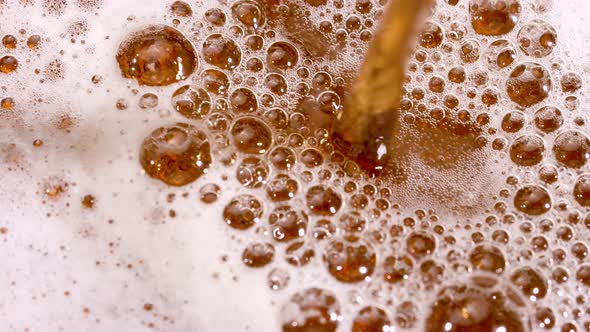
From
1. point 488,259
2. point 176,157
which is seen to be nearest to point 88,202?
point 176,157

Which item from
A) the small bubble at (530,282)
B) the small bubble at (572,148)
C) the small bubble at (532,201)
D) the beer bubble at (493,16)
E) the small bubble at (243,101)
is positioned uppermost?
the beer bubble at (493,16)

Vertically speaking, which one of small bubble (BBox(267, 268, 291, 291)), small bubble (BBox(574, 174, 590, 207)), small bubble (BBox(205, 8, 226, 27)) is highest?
small bubble (BBox(205, 8, 226, 27))

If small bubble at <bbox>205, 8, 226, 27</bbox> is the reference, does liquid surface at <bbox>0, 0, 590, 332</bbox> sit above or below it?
below

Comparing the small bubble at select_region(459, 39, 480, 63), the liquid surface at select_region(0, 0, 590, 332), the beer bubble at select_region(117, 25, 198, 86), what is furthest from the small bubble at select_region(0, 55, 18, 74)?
the small bubble at select_region(459, 39, 480, 63)

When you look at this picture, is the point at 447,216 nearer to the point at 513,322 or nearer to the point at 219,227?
the point at 513,322

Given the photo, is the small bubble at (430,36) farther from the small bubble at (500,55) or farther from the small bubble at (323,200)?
the small bubble at (323,200)

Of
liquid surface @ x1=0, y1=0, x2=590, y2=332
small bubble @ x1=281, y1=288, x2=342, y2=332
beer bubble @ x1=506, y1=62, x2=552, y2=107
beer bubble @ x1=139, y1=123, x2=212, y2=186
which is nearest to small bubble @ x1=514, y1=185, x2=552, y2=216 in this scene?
liquid surface @ x1=0, y1=0, x2=590, y2=332

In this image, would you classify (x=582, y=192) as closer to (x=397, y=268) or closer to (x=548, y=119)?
(x=548, y=119)

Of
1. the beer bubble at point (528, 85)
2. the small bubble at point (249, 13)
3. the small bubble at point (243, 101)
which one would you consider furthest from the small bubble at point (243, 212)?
the beer bubble at point (528, 85)

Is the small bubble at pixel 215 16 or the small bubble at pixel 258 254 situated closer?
the small bubble at pixel 258 254

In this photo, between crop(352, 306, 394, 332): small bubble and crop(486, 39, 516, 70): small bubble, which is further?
crop(486, 39, 516, 70): small bubble

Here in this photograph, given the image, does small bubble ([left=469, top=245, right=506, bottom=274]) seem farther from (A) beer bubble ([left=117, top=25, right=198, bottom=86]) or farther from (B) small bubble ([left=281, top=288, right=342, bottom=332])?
(A) beer bubble ([left=117, top=25, right=198, bottom=86])
